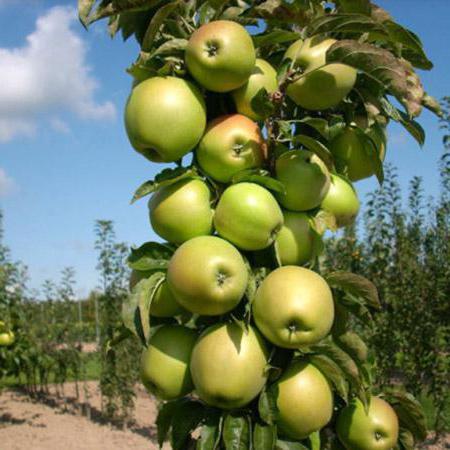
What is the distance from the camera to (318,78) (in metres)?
1.36

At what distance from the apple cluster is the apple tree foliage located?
30mm

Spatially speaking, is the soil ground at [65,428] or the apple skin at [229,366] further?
the soil ground at [65,428]

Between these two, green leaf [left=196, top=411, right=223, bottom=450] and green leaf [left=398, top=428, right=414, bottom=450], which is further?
green leaf [left=398, top=428, right=414, bottom=450]

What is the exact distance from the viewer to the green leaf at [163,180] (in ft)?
4.58

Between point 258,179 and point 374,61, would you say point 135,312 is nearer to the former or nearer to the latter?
point 258,179

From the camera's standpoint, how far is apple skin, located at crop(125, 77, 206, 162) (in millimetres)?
1360

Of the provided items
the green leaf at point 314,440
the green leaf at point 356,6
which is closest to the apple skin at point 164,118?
the green leaf at point 356,6

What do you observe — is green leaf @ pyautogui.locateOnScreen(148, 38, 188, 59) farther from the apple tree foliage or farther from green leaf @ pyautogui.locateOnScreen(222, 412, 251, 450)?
green leaf @ pyautogui.locateOnScreen(222, 412, 251, 450)

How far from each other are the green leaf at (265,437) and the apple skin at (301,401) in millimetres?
46

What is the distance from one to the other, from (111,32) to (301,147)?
2.21ft

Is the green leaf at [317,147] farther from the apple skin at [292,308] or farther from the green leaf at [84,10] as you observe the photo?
the green leaf at [84,10]

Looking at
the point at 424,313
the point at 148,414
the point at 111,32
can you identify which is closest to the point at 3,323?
the point at 148,414

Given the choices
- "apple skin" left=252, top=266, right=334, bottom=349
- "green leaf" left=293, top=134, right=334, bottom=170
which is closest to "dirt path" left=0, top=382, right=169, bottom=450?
"apple skin" left=252, top=266, right=334, bottom=349

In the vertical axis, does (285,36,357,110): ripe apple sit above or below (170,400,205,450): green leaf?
above
